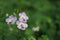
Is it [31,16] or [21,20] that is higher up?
[31,16]

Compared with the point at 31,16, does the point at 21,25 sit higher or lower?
lower

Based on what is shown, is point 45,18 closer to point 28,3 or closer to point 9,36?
point 28,3

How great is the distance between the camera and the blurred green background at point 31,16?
3.00 meters

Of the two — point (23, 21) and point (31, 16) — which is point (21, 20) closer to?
point (23, 21)

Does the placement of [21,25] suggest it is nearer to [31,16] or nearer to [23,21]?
[23,21]

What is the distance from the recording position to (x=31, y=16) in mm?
3137

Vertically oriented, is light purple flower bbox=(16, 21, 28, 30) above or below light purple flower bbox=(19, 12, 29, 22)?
below

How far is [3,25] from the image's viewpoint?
301 centimetres

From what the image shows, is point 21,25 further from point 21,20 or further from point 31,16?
point 31,16

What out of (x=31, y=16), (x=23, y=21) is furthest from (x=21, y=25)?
(x=31, y=16)

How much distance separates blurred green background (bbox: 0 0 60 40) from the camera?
9.84ft

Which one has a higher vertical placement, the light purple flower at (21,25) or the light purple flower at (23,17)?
the light purple flower at (23,17)

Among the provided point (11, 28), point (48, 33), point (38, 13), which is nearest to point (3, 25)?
point (11, 28)

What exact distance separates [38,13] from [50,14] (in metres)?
0.14
